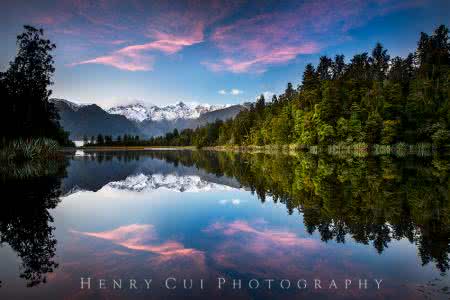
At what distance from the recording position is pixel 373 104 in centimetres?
7325

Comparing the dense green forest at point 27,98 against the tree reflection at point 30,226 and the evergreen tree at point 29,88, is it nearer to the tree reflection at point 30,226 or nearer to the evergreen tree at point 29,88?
the evergreen tree at point 29,88

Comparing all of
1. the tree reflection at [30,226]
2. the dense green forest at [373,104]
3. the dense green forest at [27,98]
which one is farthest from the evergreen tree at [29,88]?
the dense green forest at [373,104]

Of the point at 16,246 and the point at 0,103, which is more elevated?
the point at 0,103

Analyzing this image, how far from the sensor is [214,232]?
1153 centimetres

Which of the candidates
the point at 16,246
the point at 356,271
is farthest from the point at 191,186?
the point at 356,271

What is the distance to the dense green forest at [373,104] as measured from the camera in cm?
6944

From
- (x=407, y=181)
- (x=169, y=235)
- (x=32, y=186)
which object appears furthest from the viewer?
(x=407, y=181)

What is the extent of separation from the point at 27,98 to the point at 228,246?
39502mm

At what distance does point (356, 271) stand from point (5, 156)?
3754 cm

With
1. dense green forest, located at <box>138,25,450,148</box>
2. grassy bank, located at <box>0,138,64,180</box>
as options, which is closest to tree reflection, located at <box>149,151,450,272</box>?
grassy bank, located at <box>0,138,64,180</box>

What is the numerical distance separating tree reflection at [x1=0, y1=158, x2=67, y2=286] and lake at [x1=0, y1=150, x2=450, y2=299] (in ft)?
0.14

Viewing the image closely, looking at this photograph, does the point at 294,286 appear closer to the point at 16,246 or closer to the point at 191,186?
the point at 16,246

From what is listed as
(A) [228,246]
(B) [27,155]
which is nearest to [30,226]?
(A) [228,246]

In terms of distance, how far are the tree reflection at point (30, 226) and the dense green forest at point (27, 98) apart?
64.5ft
